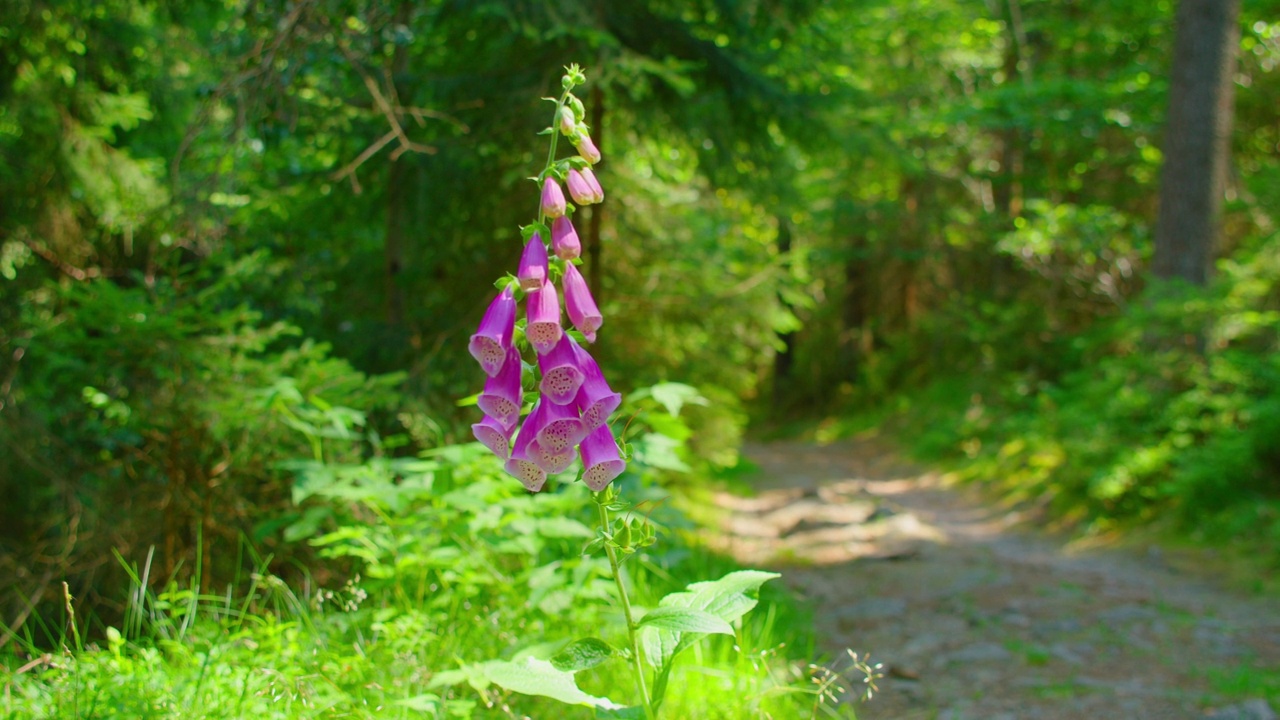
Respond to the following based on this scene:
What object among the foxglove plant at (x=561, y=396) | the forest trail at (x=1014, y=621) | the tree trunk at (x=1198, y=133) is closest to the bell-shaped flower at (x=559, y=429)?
the foxglove plant at (x=561, y=396)

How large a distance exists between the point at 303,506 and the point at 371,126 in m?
2.71

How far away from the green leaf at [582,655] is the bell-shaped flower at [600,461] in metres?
0.37

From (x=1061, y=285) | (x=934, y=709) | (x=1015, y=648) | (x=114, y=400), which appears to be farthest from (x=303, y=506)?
(x=1061, y=285)

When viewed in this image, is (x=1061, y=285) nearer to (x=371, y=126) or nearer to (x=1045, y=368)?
(x=1045, y=368)

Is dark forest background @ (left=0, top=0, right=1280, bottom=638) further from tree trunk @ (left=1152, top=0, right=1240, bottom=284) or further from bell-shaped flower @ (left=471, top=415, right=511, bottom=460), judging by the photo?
bell-shaped flower @ (left=471, top=415, right=511, bottom=460)

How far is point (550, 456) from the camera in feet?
6.25

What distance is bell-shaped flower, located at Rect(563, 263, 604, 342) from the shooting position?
6.27 ft

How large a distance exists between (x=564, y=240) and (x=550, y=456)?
475mm

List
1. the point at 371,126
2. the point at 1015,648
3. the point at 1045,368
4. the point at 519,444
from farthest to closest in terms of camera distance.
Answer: the point at 1045,368 < the point at 371,126 < the point at 1015,648 < the point at 519,444

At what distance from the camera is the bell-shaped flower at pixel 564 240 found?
1.91 metres

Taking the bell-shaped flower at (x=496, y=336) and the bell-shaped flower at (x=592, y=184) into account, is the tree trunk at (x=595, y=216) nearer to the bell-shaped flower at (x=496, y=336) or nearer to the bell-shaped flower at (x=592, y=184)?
the bell-shaped flower at (x=592, y=184)

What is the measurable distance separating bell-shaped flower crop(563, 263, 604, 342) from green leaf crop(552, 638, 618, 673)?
70 cm

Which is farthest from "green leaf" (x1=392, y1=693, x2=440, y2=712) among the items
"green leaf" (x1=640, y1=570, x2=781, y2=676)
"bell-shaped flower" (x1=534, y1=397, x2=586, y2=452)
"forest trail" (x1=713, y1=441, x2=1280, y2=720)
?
"forest trail" (x1=713, y1=441, x2=1280, y2=720)

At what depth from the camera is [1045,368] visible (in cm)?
1283
